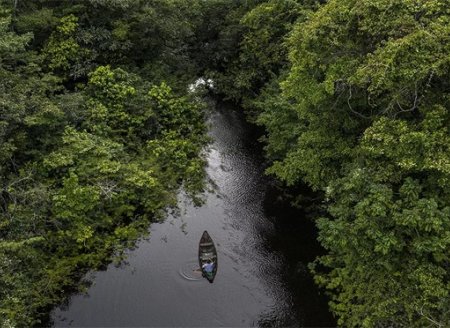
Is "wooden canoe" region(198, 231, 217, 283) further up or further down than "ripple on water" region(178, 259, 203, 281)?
further up

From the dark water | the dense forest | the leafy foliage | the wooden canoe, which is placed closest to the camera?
the dense forest

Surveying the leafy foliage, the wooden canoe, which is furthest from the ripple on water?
the leafy foliage

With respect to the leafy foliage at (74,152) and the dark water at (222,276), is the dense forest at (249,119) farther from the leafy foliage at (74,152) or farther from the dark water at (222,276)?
the dark water at (222,276)

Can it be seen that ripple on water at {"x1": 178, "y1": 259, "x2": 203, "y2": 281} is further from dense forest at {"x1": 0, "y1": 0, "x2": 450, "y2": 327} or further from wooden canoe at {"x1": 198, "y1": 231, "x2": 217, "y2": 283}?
dense forest at {"x1": 0, "y1": 0, "x2": 450, "y2": 327}

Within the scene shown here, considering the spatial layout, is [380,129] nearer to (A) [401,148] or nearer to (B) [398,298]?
(A) [401,148]

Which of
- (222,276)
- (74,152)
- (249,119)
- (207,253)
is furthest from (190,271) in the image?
(249,119)

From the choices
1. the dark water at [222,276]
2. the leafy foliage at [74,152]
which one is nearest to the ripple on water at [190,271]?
the dark water at [222,276]

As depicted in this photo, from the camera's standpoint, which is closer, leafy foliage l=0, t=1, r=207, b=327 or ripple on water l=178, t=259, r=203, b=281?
leafy foliage l=0, t=1, r=207, b=327
